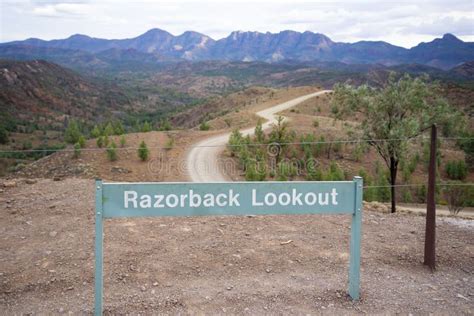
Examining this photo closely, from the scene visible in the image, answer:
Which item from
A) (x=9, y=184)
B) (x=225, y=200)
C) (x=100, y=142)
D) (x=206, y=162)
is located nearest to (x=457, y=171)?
(x=206, y=162)

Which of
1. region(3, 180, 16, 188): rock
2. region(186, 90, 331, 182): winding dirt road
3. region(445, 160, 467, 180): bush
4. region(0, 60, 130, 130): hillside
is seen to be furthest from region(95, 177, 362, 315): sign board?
region(0, 60, 130, 130): hillside

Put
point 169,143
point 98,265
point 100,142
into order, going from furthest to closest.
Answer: point 169,143, point 100,142, point 98,265

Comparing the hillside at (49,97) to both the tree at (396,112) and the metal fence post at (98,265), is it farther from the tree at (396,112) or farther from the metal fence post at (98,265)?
the metal fence post at (98,265)

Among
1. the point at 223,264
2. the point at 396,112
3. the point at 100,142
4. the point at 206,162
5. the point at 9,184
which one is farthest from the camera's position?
the point at 100,142

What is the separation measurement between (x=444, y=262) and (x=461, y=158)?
82.1 ft

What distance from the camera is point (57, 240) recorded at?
700cm

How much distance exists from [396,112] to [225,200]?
39.3 feet

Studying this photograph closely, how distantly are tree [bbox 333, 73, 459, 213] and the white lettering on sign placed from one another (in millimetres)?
10079

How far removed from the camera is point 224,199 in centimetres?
510

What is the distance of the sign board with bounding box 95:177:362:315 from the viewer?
490cm

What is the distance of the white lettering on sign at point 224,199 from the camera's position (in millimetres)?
4926

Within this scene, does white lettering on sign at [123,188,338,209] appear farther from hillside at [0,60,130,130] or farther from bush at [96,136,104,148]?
hillside at [0,60,130,130]

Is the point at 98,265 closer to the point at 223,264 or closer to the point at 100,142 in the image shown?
the point at 223,264

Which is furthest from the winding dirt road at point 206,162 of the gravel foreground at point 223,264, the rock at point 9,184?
the gravel foreground at point 223,264
